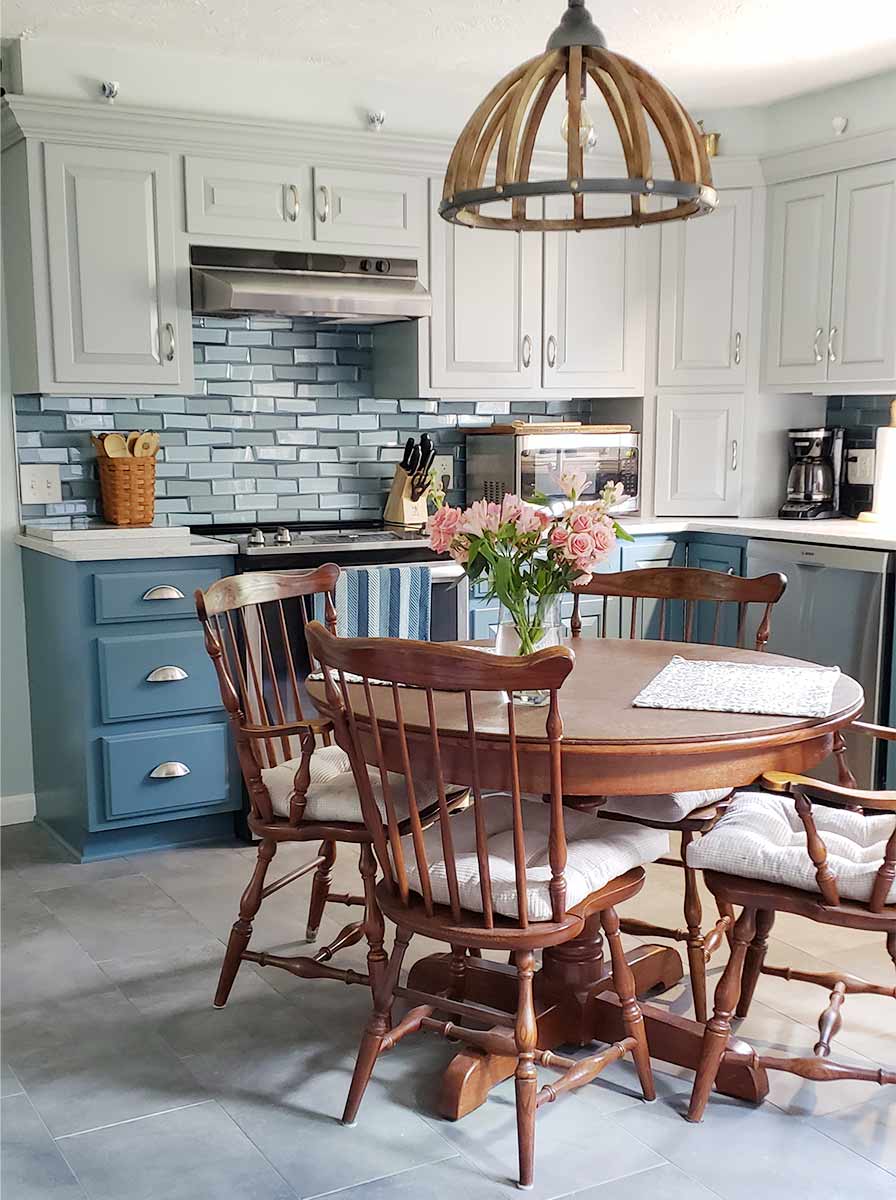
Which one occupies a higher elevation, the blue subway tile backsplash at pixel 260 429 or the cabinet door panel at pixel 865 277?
the cabinet door panel at pixel 865 277

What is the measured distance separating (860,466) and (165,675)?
2.65 meters

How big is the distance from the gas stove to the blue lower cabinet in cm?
12

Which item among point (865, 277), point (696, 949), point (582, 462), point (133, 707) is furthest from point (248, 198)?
point (696, 949)

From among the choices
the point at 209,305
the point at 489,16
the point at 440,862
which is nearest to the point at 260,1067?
the point at 440,862

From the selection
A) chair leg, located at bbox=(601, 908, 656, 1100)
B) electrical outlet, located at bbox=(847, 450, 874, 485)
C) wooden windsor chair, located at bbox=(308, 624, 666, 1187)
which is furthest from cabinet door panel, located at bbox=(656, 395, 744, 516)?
chair leg, located at bbox=(601, 908, 656, 1100)

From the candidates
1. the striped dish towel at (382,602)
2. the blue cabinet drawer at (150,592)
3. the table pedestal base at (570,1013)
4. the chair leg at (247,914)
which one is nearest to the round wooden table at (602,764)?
the table pedestal base at (570,1013)

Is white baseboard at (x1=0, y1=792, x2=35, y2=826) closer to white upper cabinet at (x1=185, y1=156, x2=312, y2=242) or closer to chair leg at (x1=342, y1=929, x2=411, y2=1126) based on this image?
white upper cabinet at (x1=185, y1=156, x2=312, y2=242)

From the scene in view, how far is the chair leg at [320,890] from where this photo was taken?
3.17 m

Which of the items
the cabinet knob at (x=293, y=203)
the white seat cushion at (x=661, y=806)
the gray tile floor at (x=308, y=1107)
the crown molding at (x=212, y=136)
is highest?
the crown molding at (x=212, y=136)

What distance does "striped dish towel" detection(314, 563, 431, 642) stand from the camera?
12.8ft

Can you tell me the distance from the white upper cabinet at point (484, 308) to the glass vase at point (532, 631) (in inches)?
80.8

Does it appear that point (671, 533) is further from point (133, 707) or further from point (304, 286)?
point (133, 707)

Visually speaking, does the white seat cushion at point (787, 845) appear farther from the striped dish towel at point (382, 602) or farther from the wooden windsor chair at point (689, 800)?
the striped dish towel at point (382, 602)

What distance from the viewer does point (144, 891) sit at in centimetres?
358
